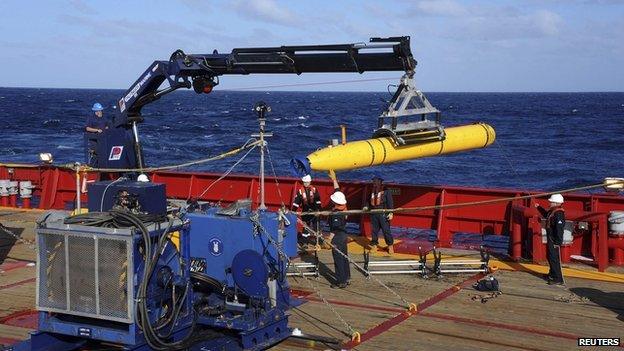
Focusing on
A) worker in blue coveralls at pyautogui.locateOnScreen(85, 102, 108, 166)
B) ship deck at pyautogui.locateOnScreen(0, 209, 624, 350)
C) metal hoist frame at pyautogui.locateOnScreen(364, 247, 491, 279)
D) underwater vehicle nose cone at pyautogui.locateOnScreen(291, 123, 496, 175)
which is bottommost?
ship deck at pyautogui.locateOnScreen(0, 209, 624, 350)

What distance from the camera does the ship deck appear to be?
1058cm

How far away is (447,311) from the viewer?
11930 millimetres

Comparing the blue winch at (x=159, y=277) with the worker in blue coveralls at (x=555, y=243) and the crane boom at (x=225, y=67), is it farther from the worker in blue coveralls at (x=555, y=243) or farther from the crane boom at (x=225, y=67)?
the worker in blue coveralls at (x=555, y=243)

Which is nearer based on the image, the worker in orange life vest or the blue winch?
the blue winch

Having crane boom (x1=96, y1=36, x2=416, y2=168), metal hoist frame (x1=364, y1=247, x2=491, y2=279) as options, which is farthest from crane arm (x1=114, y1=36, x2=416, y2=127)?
metal hoist frame (x1=364, y1=247, x2=491, y2=279)

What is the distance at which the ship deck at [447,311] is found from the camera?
10.6 m

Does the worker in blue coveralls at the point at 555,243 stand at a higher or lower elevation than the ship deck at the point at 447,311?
higher

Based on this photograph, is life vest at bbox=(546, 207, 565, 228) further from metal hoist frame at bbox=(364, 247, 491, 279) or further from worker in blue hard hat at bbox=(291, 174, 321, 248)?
worker in blue hard hat at bbox=(291, 174, 321, 248)

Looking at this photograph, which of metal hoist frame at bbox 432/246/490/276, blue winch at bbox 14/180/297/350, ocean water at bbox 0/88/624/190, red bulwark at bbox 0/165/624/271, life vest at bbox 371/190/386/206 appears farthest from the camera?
ocean water at bbox 0/88/624/190

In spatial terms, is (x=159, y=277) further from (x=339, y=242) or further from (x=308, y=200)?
(x=308, y=200)

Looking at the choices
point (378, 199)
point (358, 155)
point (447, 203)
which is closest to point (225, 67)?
point (358, 155)

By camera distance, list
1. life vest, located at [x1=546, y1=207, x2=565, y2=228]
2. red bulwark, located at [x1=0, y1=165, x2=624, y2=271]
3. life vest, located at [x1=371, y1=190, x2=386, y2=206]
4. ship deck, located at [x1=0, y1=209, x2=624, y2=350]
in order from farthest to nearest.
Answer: life vest, located at [x1=371, y1=190, x2=386, y2=206]
red bulwark, located at [x1=0, y1=165, x2=624, y2=271]
life vest, located at [x1=546, y1=207, x2=565, y2=228]
ship deck, located at [x1=0, y1=209, x2=624, y2=350]

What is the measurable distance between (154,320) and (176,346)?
52cm

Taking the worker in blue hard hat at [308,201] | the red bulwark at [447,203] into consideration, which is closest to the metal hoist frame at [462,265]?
the red bulwark at [447,203]
